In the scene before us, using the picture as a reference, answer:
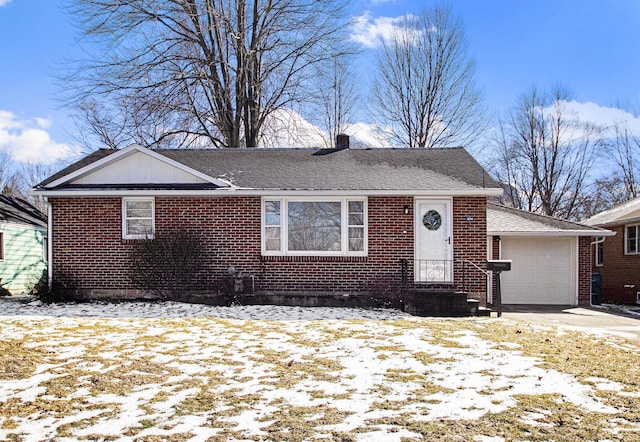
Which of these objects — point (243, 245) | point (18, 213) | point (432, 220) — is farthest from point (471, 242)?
point (18, 213)

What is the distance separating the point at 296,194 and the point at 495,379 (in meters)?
7.46

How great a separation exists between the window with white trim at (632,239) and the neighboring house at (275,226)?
8.36m

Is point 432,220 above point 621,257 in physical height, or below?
above

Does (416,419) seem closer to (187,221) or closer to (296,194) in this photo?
(296,194)

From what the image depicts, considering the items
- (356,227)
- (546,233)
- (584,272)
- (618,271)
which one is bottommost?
(618,271)

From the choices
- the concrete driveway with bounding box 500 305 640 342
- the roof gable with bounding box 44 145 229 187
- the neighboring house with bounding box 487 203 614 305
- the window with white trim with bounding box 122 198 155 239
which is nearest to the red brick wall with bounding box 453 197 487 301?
the concrete driveway with bounding box 500 305 640 342

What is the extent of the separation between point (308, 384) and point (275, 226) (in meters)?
7.29

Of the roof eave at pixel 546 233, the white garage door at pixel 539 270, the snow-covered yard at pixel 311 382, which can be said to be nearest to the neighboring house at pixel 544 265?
the white garage door at pixel 539 270

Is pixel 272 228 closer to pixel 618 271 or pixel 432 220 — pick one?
pixel 432 220

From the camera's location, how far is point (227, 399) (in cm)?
498

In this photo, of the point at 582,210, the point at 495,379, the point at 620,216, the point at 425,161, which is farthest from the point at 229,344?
the point at 582,210

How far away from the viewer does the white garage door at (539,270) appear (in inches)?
597

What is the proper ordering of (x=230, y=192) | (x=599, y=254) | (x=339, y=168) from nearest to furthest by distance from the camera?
(x=230, y=192) < (x=339, y=168) < (x=599, y=254)

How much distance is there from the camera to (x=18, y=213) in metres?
19.3
